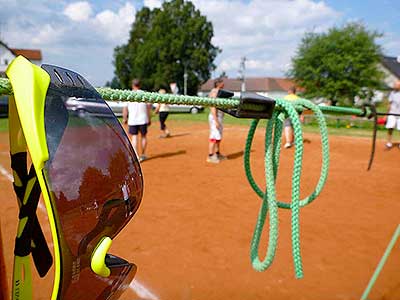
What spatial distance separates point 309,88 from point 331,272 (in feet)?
47.8

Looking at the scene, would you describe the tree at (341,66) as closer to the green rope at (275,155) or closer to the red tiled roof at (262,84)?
the green rope at (275,155)

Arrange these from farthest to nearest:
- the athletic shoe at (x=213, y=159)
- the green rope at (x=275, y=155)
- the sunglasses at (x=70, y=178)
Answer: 1. the athletic shoe at (x=213, y=159)
2. the green rope at (x=275, y=155)
3. the sunglasses at (x=70, y=178)

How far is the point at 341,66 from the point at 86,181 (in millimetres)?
16139

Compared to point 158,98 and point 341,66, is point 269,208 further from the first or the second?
point 341,66

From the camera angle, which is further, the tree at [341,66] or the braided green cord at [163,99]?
the tree at [341,66]

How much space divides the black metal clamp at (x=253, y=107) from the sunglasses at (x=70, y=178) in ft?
1.58

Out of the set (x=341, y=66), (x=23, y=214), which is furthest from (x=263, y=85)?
(x=23, y=214)

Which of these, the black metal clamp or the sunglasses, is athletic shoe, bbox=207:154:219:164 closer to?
the black metal clamp

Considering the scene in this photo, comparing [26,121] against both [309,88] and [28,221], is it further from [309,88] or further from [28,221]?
[309,88]

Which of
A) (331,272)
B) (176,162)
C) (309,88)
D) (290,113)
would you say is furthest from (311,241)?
(309,88)

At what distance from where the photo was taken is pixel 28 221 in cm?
62

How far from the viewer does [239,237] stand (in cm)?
279

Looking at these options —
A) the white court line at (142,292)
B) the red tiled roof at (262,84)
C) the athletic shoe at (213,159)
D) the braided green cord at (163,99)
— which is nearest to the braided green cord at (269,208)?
the braided green cord at (163,99)

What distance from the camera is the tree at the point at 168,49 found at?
35.6 metres
